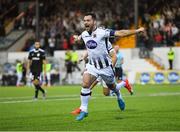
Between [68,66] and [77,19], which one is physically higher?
[77,19]

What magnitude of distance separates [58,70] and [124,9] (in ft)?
24.0

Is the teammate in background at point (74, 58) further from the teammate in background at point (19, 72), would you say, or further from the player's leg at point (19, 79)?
the player's leg at point (19, 79)

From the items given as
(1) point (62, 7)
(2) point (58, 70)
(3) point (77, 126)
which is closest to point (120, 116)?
(3) point (77, 126)

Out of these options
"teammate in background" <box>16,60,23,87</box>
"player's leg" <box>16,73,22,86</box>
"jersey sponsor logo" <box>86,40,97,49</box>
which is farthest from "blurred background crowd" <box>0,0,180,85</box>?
"jersey sponsor logo" <box>86,40,97,49</box>

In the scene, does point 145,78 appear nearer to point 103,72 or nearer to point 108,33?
point 103,72

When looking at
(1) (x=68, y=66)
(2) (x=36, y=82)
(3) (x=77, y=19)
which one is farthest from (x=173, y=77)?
(2) (x=36, y=82)

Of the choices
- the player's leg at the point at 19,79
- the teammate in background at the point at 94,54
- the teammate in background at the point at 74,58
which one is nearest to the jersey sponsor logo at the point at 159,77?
the teammate in background at the point at 74,58

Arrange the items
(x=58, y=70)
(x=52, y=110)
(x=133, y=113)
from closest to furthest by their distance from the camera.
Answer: (x=133, y=113)
(x=52, y=110)
(x=58, y=70)

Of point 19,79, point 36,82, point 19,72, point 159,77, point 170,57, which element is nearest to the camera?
point 36,82

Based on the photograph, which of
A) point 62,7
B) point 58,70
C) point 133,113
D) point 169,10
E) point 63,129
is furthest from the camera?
point 62,7

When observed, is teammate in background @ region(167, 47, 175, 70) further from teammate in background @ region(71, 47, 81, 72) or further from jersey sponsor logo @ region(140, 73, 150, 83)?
teammate in background @ region(71, 47, 81, 72)

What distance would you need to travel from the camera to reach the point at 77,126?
1325 cm

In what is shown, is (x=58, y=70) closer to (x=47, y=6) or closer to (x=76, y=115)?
(x=47, y=6)

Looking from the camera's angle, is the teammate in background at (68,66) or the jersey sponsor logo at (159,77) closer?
the jersey sponsor logo at (159,77)
